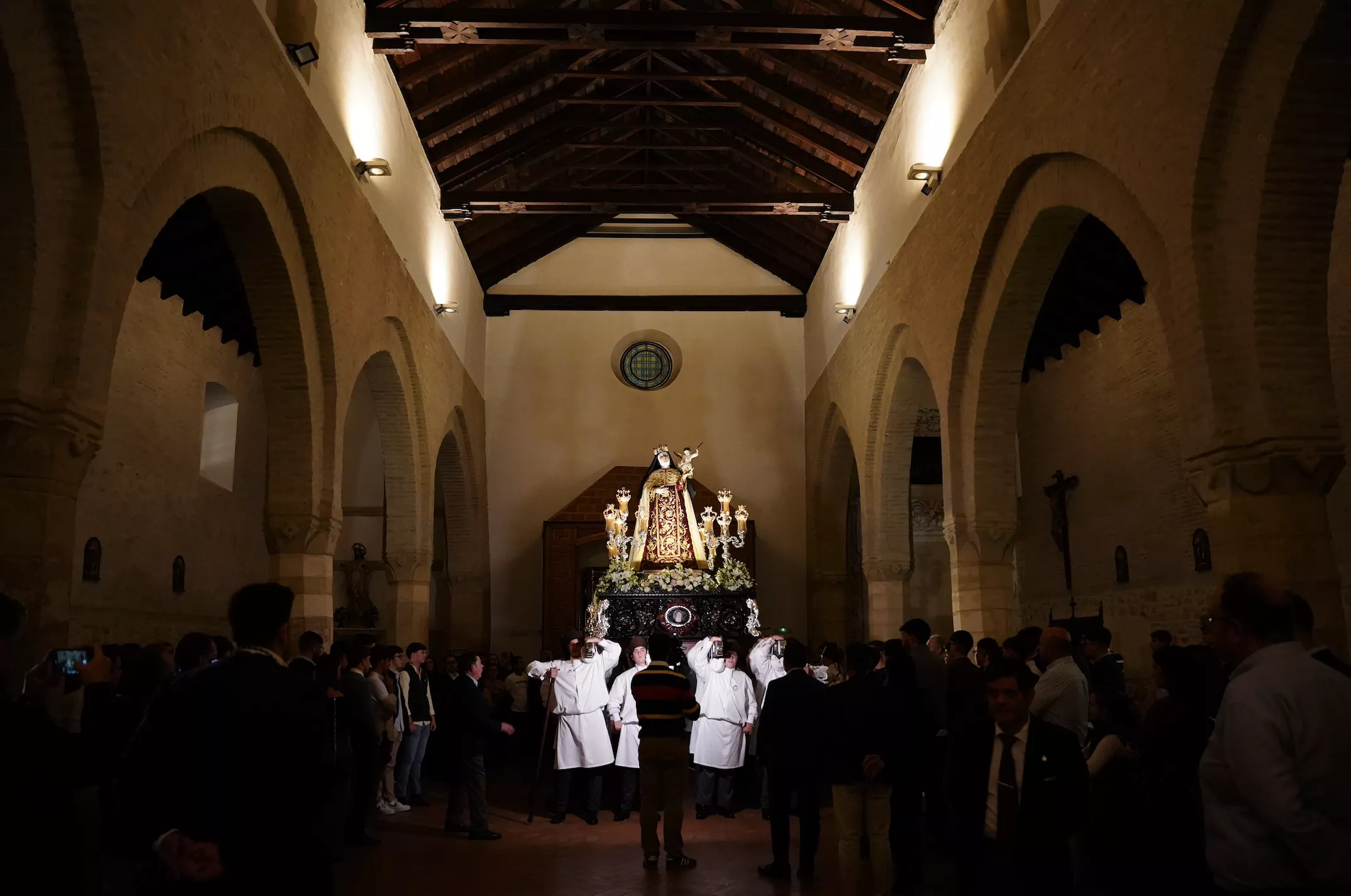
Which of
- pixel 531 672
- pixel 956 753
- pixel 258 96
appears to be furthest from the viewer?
pixel 531 672

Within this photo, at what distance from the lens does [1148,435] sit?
42.7 ft

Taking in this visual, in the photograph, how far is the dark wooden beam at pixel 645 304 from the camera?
20141 millimetres

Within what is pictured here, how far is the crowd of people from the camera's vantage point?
271cm

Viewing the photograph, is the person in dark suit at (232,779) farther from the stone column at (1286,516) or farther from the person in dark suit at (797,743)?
the stone column at (1286,516)

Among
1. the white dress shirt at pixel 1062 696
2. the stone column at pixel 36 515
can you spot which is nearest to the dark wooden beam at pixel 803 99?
the white dress shirt at pixel 1062 696

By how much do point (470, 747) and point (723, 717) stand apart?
2.25m

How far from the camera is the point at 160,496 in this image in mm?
12828

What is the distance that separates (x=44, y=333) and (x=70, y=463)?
696 mm

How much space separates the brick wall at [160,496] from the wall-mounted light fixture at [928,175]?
8.64 m

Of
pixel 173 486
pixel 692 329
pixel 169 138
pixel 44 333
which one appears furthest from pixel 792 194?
pixel 44 333

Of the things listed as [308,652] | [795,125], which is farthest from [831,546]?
[308,652]

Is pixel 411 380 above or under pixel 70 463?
Result: above

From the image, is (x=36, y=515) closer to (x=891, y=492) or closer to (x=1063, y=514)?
(x=891, y=492)

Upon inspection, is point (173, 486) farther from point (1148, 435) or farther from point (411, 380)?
point (1148, 435)
